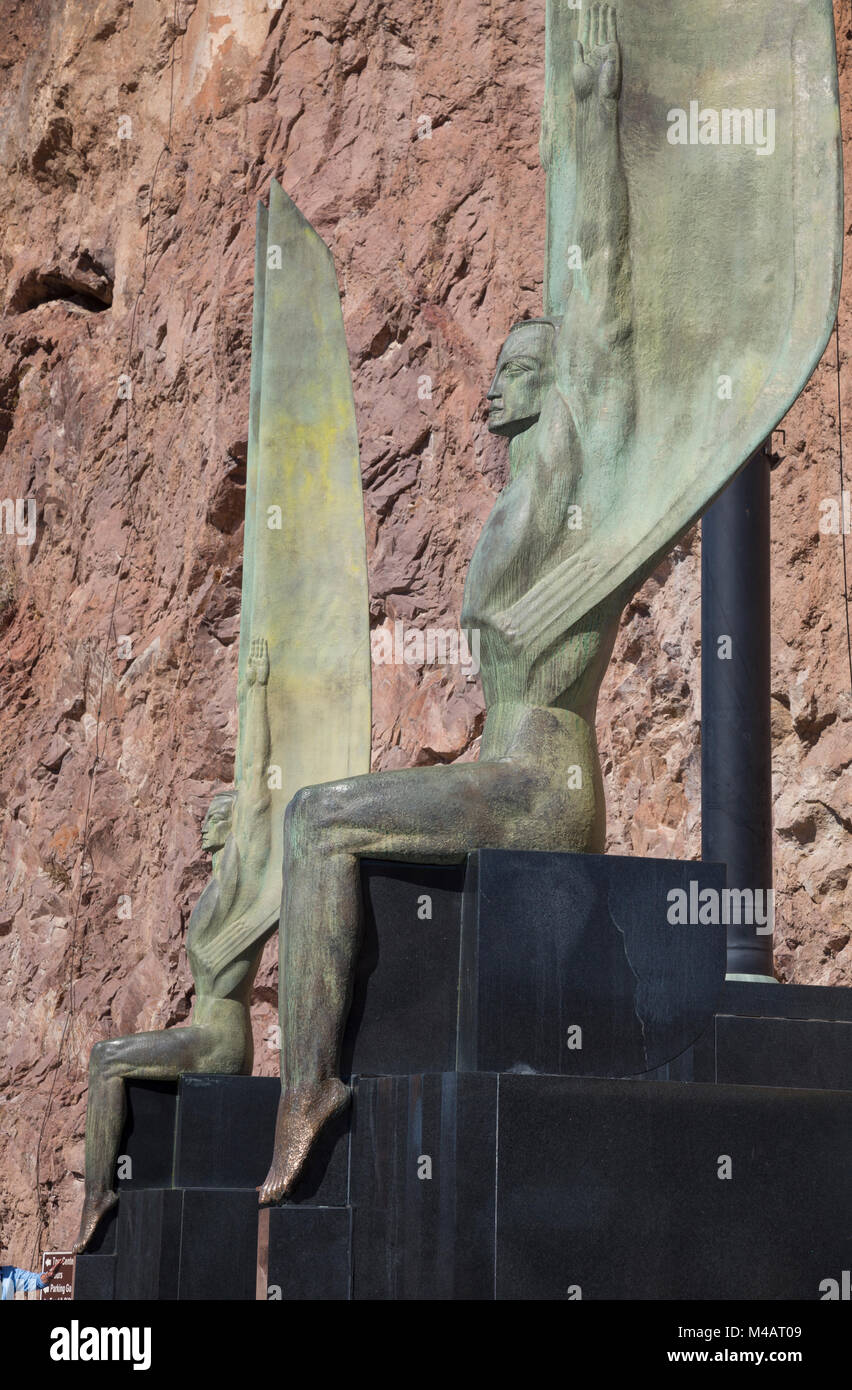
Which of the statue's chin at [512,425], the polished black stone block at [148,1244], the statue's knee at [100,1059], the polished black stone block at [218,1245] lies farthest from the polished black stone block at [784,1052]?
the statue's knee at [100,1059]

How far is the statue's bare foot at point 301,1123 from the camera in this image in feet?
14.5

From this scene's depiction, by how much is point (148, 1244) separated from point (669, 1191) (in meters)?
2.78

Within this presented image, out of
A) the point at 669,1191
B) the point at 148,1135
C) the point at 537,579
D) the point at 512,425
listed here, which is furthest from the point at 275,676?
the point at 669,1191

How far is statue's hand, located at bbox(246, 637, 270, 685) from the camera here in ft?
23.2

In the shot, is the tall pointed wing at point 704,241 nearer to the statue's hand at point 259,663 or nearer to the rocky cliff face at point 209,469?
the statue's hand at point 259,663

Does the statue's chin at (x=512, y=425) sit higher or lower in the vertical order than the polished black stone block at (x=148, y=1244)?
higher

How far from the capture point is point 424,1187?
4148 mm

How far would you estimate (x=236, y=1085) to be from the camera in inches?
253

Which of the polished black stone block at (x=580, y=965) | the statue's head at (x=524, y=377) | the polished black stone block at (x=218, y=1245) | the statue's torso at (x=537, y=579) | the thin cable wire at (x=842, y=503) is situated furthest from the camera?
the thin cable wire at (x=842, y=503)

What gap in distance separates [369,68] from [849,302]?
4.30m

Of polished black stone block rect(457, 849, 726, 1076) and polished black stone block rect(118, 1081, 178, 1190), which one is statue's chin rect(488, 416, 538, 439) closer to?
polished black stone block rect(457, 849, 726, 1076)

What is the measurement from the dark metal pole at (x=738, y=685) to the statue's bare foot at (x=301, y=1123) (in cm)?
281

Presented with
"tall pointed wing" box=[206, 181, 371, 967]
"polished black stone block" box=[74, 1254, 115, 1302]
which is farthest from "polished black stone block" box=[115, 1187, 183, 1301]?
"tall pointed wing" box=[206, 181, 371, 967]
